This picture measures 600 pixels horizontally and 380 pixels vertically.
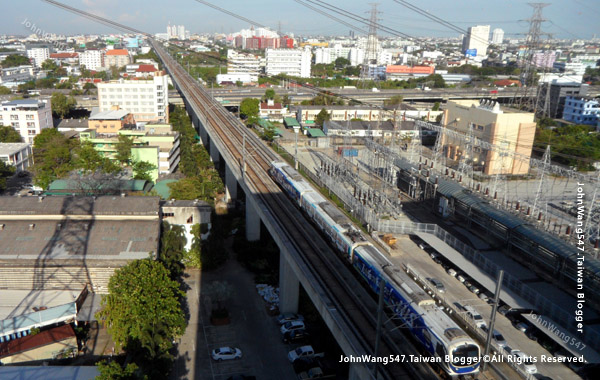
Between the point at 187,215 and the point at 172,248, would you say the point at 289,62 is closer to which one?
the point at 187,215

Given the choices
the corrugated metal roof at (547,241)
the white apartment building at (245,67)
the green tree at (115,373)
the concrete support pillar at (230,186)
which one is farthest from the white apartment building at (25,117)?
the white apartment building at (245,67)

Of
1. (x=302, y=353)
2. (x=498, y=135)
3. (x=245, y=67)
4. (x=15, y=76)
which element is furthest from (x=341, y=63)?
(x=302, y=353)

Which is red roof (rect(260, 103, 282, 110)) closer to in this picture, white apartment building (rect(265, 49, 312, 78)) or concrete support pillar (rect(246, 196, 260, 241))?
concrete support pillar (rect(246, 196, 260, 241))

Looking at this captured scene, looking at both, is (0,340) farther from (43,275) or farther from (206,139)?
(206,139)

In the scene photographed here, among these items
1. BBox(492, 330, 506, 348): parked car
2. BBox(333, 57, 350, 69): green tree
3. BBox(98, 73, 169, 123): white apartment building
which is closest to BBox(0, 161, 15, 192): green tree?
BBox(98, 73, 169, 123): white apartment building

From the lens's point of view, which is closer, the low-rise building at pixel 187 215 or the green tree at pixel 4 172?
the low-rise building at pixel 187 215

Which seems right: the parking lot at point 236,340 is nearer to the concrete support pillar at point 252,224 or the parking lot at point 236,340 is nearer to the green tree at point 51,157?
the concrete support pillar at point 252,224

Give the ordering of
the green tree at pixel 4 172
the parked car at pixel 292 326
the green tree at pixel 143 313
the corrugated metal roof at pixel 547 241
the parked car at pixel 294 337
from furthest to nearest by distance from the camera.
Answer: the green tree at pixel 4 172
the corrugated metal roof at pixel 547 241
the parked car at pixel 292 326
the parked car at pixel 294 337
the green tree at pixel 143 313
